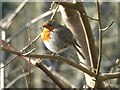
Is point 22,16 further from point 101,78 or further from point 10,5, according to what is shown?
point 101,78

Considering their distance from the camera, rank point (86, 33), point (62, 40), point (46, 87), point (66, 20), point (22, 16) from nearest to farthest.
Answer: point (86, 33) → point (66, 20) → point (62, 40) → point (46, 87) → point (22, 16)

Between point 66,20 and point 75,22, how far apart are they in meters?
0.04

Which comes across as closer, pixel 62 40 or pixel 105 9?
pixel 62 40

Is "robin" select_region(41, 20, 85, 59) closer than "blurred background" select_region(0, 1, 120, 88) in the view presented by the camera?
Yes

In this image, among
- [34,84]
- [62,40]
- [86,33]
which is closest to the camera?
[86,33]

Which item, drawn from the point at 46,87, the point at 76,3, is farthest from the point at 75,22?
the point at 46,87

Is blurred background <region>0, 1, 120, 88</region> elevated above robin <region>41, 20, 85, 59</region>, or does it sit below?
below

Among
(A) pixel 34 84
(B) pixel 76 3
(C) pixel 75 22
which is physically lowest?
(A) pixel 34 84

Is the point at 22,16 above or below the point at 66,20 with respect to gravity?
below

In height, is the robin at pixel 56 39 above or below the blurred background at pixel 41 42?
above

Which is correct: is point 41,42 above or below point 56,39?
below

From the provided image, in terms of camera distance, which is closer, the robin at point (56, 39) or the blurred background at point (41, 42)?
the robin at point (56, 39)

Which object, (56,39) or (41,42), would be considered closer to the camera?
(56,39)

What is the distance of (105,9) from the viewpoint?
4.34 m
